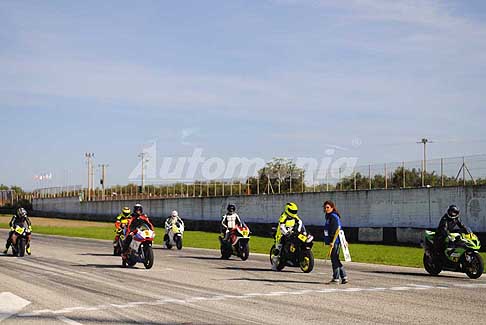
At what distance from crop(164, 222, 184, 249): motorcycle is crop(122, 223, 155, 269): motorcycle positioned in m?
11.0

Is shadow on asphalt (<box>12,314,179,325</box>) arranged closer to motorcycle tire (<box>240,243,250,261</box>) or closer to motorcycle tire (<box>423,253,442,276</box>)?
motorcycle tire (<box>423,253,442,276</box>)

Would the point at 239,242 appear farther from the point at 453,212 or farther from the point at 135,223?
the point at 453,212

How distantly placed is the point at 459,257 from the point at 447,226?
2.94 feet

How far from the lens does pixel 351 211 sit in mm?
42719

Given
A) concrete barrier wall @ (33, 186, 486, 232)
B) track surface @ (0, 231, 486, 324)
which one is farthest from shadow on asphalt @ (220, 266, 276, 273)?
concrete barrier wall @ (33, 186, 486, 232)

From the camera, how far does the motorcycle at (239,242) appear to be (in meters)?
24.4

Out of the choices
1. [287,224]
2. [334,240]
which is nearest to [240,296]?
[334,240]

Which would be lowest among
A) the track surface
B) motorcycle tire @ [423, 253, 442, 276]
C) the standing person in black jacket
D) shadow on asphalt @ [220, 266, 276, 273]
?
shadow on asphalt @ [220, 266, 276, 273]

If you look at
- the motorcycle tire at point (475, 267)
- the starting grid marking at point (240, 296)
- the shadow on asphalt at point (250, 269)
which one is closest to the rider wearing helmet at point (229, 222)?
the shadow on asphalt at point (250, 269)

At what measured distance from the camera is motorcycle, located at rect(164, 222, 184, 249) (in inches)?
1272

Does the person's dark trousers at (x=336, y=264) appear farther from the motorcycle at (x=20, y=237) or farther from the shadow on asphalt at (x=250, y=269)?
the motorcycle at (x=20, y=237)

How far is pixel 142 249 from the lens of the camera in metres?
20.8

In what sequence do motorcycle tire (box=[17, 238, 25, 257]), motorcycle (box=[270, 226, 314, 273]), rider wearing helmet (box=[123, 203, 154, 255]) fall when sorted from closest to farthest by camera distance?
motorcycle (box=[270, 226, 314, 273]) → rider wearing helmet (box=[123, 203, 154, 255]) → motorcycle tire (box=[17, 238, 25, 257])

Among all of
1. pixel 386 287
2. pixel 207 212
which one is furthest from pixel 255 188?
pixel 386 287
